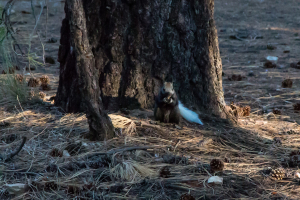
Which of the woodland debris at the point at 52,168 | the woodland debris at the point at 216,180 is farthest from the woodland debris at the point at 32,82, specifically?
the woodland debris at the point at 216,180

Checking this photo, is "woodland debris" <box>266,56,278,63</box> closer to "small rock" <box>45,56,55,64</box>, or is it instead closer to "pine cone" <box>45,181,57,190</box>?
"small rock" <box>45,56,55,64</box>

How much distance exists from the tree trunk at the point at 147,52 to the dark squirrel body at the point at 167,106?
348 millimetres

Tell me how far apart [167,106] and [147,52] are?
661 mm

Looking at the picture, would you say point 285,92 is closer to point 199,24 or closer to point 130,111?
point 199,24

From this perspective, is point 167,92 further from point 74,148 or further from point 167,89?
point 74,148

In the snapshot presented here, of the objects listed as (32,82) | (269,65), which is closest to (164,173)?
(32,82)

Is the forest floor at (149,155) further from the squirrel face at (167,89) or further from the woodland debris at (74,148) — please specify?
the squirrel face at (167,89)

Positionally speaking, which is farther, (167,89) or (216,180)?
(167,89)

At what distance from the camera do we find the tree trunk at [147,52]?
3.37 m

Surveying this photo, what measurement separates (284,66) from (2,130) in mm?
5536

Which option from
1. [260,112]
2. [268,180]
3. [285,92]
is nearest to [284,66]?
[285,92]

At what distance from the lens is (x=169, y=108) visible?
319 centimetres

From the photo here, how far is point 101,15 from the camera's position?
133 inches

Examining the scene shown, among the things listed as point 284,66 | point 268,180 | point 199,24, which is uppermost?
point 199,24
